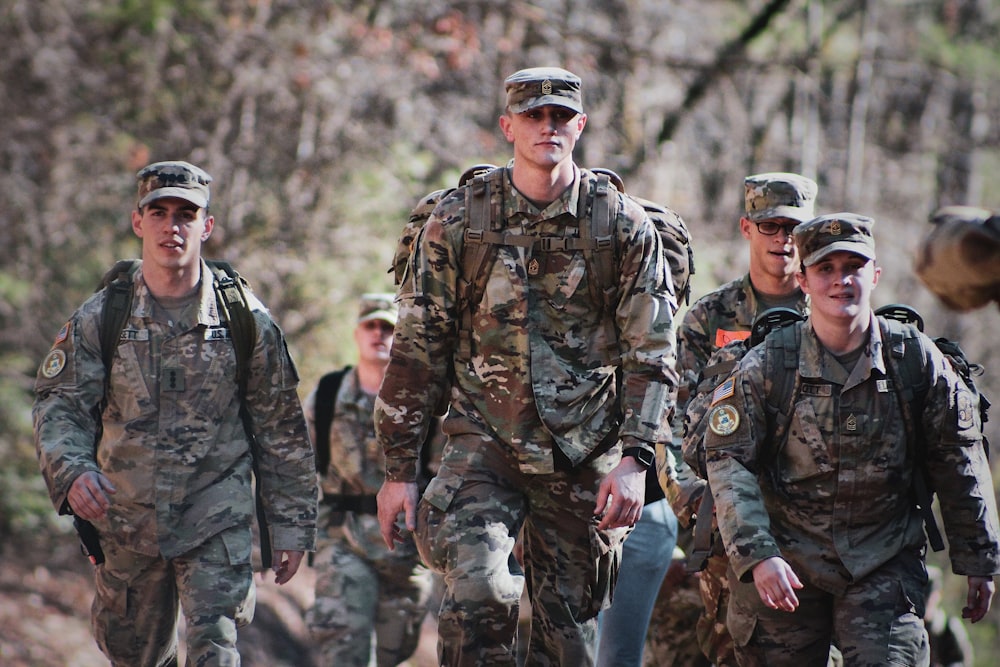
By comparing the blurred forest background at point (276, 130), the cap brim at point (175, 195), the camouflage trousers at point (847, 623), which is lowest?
the camouflage trousers at point (847, 623)

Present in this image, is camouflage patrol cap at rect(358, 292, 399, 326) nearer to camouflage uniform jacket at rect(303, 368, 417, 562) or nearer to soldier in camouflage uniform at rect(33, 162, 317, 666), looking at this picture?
camouflage uniform jacket at rect(303, 368, 417, 562)

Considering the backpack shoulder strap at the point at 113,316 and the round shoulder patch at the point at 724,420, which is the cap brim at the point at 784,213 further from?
the backpack shoulder strap at the point at 113,316

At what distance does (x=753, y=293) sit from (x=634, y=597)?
1.66 meters

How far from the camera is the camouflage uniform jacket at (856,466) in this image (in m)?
5.49

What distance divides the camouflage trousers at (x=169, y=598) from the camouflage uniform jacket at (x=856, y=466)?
2289mm

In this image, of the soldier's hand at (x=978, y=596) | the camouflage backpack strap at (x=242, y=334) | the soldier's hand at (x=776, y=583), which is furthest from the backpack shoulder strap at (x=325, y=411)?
the soldier's hand at (x=978, y=596)

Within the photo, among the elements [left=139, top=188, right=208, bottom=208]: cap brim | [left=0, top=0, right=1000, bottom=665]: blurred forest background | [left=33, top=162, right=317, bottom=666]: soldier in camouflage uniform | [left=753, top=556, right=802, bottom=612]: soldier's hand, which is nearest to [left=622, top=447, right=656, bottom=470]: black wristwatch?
[left=753, top=556, right=802, bottom=612]: soldier's hand

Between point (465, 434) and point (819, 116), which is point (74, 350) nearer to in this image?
point (465, 434)

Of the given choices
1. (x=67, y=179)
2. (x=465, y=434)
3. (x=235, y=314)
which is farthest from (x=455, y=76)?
(x=465, y=434)

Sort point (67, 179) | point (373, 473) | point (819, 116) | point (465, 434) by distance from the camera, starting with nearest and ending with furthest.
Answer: point (465, 434), point (373, 473), point (67, 179), point (819, 116)

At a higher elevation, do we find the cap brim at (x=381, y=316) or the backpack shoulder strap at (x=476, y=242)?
the cap brim at (x=381, y=316)

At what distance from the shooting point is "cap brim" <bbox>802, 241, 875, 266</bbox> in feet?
18.3

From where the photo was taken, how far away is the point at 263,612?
11.5 metres

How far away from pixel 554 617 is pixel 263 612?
251 inches
